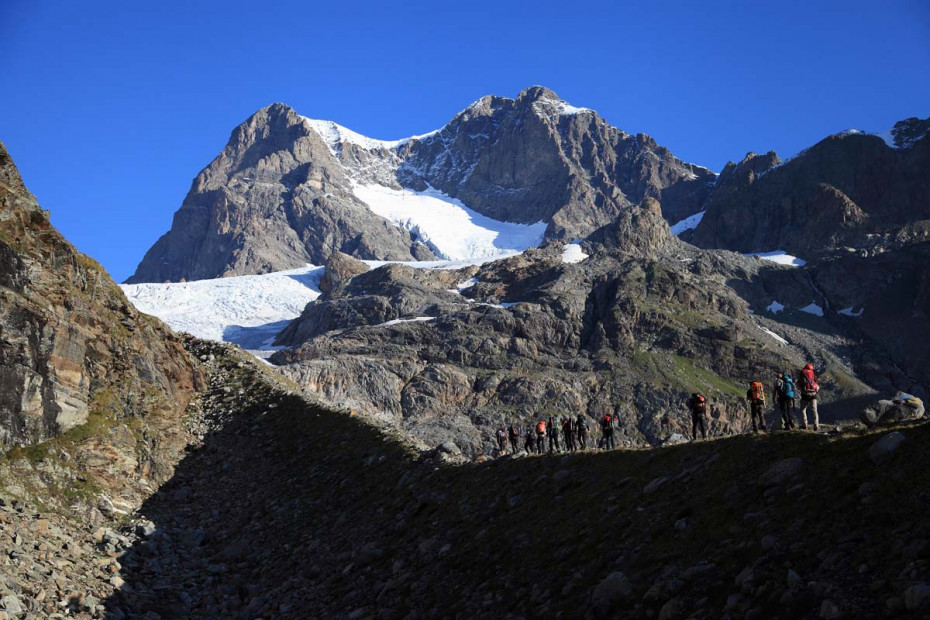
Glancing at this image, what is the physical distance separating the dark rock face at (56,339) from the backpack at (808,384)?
2672 centimetres

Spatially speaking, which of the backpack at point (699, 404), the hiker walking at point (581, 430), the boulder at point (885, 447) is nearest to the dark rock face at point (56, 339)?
the hiker walking at point (581, 430)

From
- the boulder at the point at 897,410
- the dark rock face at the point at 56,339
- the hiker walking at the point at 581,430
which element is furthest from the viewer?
the hiker walking at the point at 581,430

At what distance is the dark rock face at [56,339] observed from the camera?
2897 centimetres

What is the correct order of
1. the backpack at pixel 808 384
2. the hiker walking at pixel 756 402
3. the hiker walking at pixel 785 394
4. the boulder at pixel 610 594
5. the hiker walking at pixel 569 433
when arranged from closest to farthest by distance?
the boulder at pixel 610 594
the backpack at pixel 808 384
the hiker walking at pixel 785 394
the hiker walking at pixel 756 402
the hiker walking at pixel 569 433

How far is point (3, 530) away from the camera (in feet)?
70.4

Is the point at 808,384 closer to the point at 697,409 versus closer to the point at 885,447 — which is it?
the point at 697,409

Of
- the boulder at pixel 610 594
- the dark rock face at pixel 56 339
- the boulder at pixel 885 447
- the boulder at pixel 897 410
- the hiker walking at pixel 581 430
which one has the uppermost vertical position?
the dark rock face at pixel 56 339

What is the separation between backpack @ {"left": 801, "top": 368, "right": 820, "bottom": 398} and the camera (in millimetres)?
24344

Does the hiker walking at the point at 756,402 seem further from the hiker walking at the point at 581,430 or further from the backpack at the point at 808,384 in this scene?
the hiker walking at the point at 581,430

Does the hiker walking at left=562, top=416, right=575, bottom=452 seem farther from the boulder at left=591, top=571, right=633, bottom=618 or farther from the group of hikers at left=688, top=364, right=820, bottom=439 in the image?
the boulder at left=591, top=571, right=633, bottom=618

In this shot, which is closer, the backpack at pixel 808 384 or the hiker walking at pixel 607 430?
the backpack at pixel 808 384

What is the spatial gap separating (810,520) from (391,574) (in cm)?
1156

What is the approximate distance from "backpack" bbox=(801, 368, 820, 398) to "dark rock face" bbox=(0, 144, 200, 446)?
2672cm

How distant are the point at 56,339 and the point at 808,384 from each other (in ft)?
92.1
